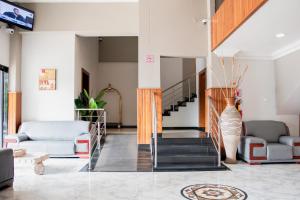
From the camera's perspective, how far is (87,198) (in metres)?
3.63

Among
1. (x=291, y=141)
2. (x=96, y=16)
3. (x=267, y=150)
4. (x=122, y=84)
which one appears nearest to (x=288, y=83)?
(x=291, y=141)

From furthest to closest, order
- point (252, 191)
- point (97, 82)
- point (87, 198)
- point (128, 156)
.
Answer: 1. point (97, 82)
2. point (128, 156)
3. point (252, 191)
4. point (87, 198)

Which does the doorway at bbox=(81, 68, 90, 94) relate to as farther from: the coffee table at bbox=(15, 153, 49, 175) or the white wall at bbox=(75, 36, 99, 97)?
the coffee table at bbox=(15, 153, 49, 175)

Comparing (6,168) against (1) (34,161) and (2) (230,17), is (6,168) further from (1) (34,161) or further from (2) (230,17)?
(2) (230,17)

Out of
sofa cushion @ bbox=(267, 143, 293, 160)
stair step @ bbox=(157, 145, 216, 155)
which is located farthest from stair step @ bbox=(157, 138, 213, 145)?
sofa cushion @ bbox=(267, 143, 293, 160)

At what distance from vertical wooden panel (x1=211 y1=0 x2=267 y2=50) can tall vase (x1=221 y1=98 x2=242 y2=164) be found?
5.33 ft

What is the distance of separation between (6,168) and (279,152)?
5231 mm

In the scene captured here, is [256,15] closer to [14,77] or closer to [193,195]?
[193,195]

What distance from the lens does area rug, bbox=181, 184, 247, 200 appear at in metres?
3.70

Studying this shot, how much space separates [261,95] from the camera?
6.95 metres

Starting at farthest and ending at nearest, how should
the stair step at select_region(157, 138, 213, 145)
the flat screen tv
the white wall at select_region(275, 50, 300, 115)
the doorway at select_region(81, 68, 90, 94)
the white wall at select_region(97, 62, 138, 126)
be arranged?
the white wall at select_region(97, 62, 138, 126), the doorway at select_region(81, 68, 90, 94), the flat screen tv, the stair step at select_region(157, 138, 213, 145), the white wall at select_region(275, 50, 300, 115)

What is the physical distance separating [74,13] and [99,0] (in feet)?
2.54

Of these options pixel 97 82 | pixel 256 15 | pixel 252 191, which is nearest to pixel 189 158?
pixel 252 191

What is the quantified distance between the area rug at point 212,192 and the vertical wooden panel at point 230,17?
8.97 ft
